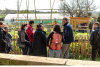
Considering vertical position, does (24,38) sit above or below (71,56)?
above

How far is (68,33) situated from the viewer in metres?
4.36

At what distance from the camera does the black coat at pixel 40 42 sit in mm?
4156

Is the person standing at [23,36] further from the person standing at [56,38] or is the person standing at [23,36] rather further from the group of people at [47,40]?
the person standing at [56,38]

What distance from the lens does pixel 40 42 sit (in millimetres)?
4188

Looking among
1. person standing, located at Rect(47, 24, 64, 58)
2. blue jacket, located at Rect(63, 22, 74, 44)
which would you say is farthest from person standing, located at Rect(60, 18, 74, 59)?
person standing, located at Rect(47, 24, 64, 58)

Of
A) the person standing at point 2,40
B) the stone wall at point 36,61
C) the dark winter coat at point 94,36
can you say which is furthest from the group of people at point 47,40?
the stone wall at point 36,61

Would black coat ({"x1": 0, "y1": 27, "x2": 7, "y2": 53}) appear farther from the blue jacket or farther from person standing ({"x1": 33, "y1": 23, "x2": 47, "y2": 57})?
the blue jacket

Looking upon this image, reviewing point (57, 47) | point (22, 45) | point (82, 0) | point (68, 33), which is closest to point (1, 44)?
point (22, 45)

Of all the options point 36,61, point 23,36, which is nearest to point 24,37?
point 23,36

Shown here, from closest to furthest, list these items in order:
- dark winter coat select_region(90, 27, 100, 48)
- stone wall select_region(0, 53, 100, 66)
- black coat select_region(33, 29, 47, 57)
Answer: stone wall select_region(0, 53, 100, 66) < black coat select_region(33, 29, 47, 57) < dark winter coat select_region(90, 27, 100, 48)

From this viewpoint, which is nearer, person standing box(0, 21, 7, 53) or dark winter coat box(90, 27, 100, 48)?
person standing box(0, 21, 7, 53)

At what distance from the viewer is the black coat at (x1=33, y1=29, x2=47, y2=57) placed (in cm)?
416

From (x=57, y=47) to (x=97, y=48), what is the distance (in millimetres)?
1256

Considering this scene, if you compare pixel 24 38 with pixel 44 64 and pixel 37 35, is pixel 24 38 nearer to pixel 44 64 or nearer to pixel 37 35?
pixel 37 35
